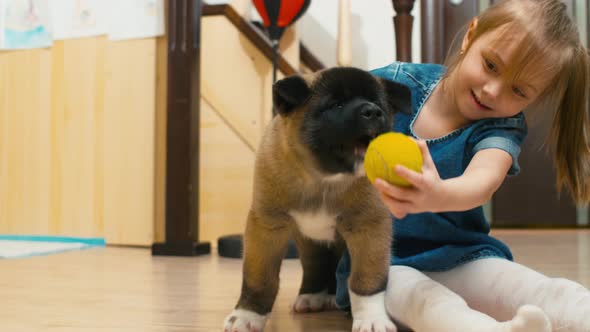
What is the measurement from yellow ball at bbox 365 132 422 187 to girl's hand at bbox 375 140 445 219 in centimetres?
1

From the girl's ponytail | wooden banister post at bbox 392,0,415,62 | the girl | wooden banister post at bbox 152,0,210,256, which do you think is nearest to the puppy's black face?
the girl

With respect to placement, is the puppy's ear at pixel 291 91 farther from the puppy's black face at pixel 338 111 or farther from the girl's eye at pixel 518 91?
the girl's eye at pixel 518 91

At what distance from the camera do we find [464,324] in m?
0.99

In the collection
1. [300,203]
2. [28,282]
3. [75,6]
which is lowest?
[28,282]

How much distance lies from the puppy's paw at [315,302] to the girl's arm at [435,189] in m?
0.50

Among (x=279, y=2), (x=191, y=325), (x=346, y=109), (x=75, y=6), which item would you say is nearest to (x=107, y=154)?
(x=75, y=6)

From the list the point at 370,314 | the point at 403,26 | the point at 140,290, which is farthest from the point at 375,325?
the point at 403,26

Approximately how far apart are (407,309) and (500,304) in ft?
0.66

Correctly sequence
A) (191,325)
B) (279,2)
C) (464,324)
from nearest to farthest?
(464,324)
(191,325)
(279,2)

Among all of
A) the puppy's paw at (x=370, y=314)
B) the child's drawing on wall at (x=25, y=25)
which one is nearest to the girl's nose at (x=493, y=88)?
the puppy's paw at (x=370, y=314)

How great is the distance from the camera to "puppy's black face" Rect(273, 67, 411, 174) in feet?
3.39

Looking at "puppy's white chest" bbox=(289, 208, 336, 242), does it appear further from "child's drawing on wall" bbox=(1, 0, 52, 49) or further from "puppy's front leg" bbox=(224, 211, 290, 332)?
"child's drawing on wall" bbox=(1, 0, 52, 49)

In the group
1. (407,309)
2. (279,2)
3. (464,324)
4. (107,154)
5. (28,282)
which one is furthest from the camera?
(107,154)

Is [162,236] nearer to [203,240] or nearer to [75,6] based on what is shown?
[203,240]
